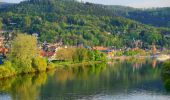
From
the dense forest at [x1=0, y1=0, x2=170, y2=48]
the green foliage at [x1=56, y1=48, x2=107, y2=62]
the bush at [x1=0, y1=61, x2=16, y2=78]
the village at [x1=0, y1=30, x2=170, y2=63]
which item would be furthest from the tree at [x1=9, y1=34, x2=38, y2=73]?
the dense forest at [x1=0, y1=0, x2=170, y2=48]

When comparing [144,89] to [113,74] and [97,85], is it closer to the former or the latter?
[97,85]

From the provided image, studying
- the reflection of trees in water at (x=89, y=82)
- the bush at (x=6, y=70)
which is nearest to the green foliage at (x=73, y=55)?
the reflection of trees in water at (x=89, y=82)

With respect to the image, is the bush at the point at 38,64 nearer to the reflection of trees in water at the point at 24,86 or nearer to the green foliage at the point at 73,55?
the reflection of trees in water at the point at 24,86

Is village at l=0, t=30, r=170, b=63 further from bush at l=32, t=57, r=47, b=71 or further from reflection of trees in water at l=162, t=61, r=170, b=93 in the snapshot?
reflection of trees in water at l=162, t=61, r=170, b=93

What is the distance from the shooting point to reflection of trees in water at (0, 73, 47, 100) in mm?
42416

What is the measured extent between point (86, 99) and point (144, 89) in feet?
27.0

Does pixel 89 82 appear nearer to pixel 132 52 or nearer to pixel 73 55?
pixel 73 55

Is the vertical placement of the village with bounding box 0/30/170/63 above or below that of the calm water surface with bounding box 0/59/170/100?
below

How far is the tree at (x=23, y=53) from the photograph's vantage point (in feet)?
193

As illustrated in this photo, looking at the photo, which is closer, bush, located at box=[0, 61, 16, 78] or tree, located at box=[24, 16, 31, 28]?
bush, located at box=[0, 61, 16, 78]

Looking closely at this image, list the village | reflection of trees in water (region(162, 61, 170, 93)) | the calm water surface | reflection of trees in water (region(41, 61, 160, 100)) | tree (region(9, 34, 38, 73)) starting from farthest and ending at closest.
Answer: the village → tree (region(9, 34, 38, 73)) → reflection of trees in water (region(162, 61, 170, 93)) → reflection of trees in water (region(41, 61, 160, 100)) → the calm water surface

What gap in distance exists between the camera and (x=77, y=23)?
5792 inches

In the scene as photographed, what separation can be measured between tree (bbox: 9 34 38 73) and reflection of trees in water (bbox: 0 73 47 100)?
2.52 m

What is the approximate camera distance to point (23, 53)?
199ft
